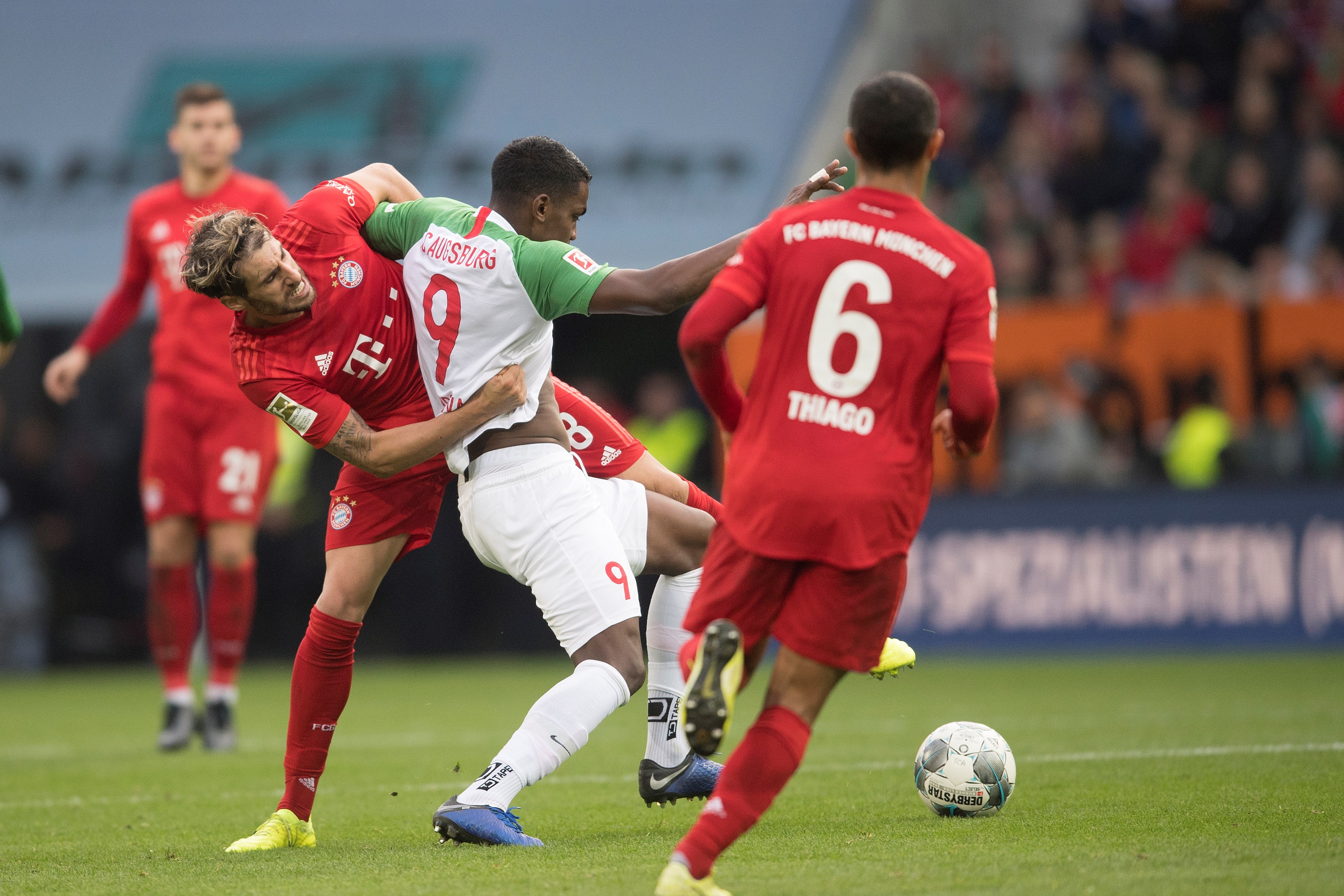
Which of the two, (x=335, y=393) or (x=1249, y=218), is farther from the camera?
(x=1249, y=218)

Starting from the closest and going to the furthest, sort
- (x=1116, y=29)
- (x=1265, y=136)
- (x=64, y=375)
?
(x=64, y=375) → (x=1265, y=136) → (x=1116, y=29)

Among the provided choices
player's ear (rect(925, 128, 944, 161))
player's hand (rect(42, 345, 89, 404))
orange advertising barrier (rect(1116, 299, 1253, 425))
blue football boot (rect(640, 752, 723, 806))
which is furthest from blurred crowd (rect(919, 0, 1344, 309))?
player's ear (rect(925, 128, 944, 161))

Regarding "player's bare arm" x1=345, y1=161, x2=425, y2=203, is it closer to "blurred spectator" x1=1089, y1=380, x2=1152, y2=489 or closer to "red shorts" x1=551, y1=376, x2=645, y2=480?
"red shorts" x1=551, y1=376, x2=645, y2=480

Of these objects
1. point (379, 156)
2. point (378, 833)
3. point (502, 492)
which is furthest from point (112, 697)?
point (502, 492)

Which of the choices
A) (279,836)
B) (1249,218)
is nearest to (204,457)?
(279,836)

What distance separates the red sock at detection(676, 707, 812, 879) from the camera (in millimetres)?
3488

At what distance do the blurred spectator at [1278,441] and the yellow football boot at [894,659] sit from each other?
7812 millimetres

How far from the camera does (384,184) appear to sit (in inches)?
197

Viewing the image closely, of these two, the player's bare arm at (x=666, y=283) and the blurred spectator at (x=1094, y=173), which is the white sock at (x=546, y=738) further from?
the blurred spectator at (x=1094, y=173)

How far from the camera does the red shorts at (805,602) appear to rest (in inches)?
142

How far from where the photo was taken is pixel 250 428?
295 inches

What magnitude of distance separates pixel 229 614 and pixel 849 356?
470cm

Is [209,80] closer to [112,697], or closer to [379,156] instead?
[379,156]

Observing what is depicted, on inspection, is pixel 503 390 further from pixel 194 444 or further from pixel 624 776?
pixel 194 444
